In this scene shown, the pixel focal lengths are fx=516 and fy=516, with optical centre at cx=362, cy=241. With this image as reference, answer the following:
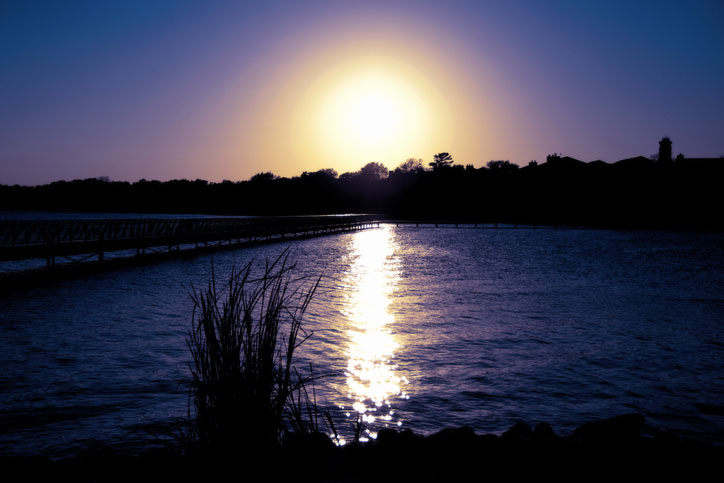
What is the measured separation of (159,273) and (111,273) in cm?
233

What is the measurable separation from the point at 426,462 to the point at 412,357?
16.6 feet

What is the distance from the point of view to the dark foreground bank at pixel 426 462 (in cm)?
454

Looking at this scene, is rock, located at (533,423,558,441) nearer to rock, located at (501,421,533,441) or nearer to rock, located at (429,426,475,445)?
rock, located at (501,421,533,441)

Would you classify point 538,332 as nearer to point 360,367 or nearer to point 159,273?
point 360,367

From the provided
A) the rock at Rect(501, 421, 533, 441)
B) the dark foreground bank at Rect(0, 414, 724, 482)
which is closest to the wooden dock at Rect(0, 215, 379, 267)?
the dark foreground bank at Rect(0, 414, 724, 482)

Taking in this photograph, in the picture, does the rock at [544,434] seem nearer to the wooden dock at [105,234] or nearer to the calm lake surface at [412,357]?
the calm lake surface at [412,357]

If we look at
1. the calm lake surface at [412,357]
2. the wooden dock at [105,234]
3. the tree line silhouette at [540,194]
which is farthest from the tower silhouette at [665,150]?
the calm lake surface at [412,357]

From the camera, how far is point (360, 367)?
9.55 m

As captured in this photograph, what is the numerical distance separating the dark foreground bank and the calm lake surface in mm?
1300

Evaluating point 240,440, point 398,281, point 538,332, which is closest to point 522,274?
point 398,281

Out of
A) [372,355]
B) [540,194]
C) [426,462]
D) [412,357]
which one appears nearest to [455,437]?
[426,462]

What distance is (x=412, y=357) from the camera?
33.4 feet

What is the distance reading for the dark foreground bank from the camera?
14.9 feet

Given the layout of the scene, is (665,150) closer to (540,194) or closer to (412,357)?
(540,194)
